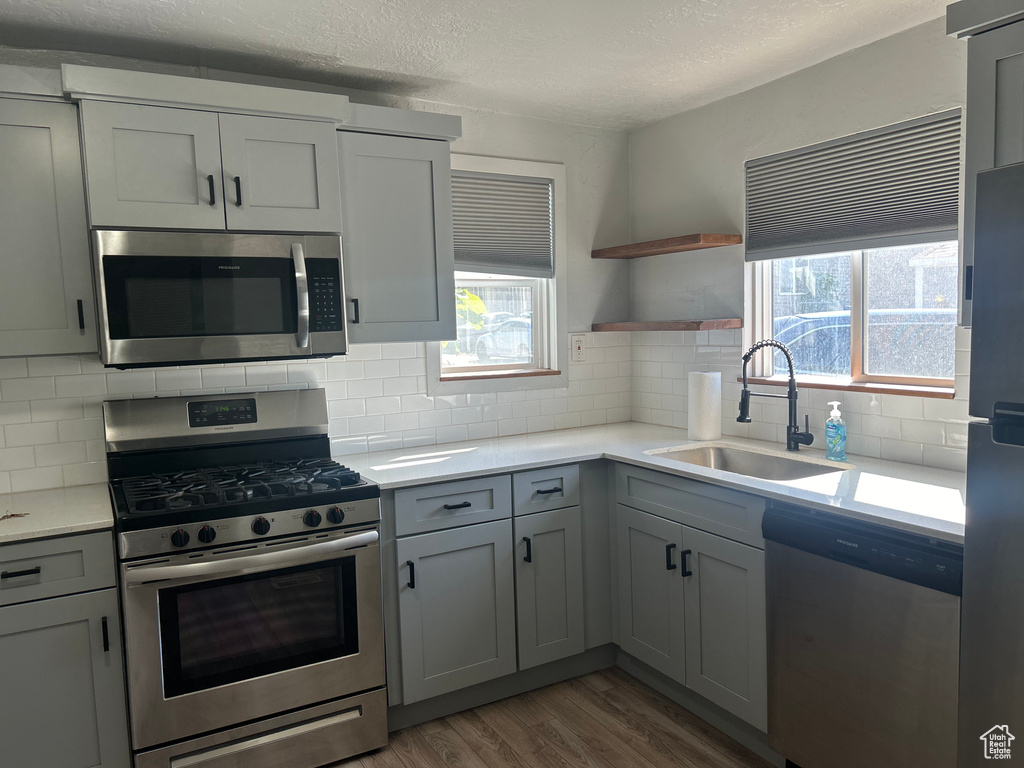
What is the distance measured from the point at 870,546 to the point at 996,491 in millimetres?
656

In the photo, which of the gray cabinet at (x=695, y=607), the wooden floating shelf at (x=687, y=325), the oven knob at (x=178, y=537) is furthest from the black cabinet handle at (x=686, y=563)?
the oven knob at (x=178, y=537)

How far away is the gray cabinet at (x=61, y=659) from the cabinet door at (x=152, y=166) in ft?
3.43

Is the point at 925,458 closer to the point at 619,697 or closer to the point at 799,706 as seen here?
the point at 799,706

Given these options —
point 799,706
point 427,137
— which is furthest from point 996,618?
point 427,137

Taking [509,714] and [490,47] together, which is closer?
[490,47]

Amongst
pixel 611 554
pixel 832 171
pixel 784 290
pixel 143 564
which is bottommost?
pixel 611 554

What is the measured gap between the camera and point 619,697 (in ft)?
9.78

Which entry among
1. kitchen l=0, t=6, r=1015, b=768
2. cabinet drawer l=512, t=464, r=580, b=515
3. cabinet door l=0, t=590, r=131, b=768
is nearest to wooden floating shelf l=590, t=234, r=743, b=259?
kitchen l=0, t=6, r=1015, b=768

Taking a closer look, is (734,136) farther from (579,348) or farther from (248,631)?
(248,631)

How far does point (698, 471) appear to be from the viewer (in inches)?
105

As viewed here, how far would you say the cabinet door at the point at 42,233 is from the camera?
2.30 meters

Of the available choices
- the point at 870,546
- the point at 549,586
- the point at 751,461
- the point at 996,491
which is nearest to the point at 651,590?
the point at 549,586

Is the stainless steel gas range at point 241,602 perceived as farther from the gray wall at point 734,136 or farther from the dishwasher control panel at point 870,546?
the gray wall at point 734,136

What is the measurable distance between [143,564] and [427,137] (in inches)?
73.6
